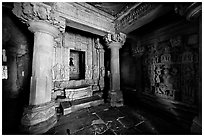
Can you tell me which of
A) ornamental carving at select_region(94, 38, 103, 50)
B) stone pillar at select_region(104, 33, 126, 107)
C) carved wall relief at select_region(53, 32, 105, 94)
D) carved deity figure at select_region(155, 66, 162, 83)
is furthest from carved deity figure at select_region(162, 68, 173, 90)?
ornamental carving at select_region(94, 38, 103, 50)

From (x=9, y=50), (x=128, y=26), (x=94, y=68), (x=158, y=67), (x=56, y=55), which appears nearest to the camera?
Result: (x=9, y=50)

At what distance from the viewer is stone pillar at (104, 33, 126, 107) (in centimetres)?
437

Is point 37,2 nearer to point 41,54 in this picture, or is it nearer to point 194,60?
point 41,54

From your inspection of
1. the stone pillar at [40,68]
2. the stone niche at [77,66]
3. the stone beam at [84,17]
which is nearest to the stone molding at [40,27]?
the stone pillar at [40,68]

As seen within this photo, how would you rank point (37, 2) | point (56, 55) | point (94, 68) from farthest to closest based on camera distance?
point (94, 68), point (56, 55), point (37, 2)

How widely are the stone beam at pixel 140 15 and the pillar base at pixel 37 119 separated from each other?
158 inches

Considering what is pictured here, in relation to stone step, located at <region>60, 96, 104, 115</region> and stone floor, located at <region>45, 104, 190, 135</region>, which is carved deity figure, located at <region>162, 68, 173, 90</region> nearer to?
stone floor, located at <region>45, 104, 190, 135</region>

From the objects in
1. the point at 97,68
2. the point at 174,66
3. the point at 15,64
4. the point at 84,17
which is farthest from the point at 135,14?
the point at 15,64

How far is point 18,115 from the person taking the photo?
10.2 feet

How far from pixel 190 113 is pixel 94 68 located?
4599 mm

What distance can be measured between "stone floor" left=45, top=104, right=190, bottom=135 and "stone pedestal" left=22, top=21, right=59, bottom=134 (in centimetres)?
36

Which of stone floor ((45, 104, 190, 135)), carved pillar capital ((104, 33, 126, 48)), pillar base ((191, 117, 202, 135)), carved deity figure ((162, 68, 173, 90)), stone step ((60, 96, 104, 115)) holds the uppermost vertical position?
carved pillar capital ((104, 33, 126, 48))

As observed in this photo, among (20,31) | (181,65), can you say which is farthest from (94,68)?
(181,65)

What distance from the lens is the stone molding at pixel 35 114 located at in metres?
2.29
